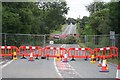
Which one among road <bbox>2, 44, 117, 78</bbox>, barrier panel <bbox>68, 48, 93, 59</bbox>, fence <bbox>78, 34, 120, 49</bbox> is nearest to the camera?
road <bbox>2, 44, 117, 78</bbox>

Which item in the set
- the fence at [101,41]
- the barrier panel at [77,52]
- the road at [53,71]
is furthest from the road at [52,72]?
the fence at [101,41]

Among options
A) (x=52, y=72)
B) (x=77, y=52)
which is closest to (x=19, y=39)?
(x=77, y=52)

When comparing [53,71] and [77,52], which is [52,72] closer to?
[53,71]

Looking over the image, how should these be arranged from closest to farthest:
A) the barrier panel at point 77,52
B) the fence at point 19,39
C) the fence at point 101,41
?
the barrier panel at point 77,52
the fence at point 101,41
the fence at point 19,39

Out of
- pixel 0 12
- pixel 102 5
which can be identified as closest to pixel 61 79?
pixel 0 12

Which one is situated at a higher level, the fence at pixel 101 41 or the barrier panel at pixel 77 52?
the fence at pixel 101 41

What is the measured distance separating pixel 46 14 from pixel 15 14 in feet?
175

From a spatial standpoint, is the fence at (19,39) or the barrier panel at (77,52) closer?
the barrier panel at (77,52)

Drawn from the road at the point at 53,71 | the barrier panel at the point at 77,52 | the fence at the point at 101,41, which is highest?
the fence at the point at 101,41

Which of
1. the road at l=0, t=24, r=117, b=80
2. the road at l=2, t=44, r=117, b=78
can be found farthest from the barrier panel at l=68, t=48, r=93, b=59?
the road at l=2, t=44, r=117, b=78

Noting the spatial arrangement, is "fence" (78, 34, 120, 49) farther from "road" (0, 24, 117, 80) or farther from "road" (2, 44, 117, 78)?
"road" (2, 44, 117, 78)

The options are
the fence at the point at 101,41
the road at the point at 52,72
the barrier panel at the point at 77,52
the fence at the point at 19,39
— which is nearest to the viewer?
the road at the point at 52,72

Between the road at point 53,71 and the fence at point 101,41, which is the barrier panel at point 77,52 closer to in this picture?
the road at point 53,71

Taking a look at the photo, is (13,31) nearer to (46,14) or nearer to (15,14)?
(15,14)
